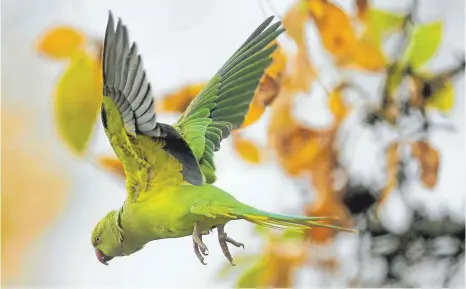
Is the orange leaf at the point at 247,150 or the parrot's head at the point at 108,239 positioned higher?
the orange leaf at the point at 247,150

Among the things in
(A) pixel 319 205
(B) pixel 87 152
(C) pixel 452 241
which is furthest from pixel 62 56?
(C) pixel 452 241

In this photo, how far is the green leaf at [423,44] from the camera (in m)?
0.36

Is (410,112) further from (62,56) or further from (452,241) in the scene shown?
(62,56)

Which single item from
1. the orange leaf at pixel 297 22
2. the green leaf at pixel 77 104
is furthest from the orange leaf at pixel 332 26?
the green leaf at pixel 77 104

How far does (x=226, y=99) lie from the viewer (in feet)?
0.98

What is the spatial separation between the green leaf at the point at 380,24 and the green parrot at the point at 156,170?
0.10 meters

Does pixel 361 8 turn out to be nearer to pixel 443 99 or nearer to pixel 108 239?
pixel 443 99

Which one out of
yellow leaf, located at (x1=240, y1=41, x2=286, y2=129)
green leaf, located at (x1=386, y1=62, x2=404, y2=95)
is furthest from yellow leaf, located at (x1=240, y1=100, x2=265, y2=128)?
green leaf, located at (x1=386, y1=62, x2=404, y2=95)

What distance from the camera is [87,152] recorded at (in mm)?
277

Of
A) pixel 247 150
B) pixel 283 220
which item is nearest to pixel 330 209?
pixel 247 150

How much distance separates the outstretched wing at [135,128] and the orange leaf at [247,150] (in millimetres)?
106

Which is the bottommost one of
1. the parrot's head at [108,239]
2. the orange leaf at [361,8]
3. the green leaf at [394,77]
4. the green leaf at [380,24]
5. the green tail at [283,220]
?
the green tail at [283,220]

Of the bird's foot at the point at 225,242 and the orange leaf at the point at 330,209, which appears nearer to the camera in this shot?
the bird's foot at the point at 225,242

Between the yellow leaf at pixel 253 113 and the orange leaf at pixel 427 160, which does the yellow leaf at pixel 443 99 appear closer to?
the orange leaf at pixel 427 160
